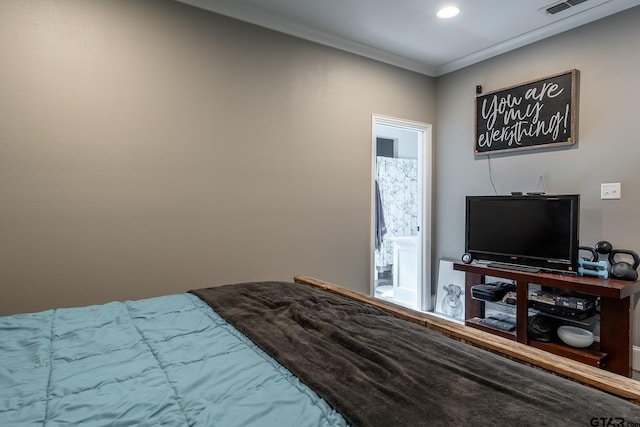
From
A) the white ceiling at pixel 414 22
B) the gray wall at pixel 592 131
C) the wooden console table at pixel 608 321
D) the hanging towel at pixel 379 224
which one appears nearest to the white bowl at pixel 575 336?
the wooden console table at pixel 608 321

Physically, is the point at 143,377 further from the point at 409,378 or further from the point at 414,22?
the point at 414,22

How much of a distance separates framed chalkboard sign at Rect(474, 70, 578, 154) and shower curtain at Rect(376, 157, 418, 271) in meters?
1.96

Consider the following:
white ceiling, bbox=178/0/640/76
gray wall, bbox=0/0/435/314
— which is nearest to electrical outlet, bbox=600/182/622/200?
white ceiling, bbox=178/0/640/76

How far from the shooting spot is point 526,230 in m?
2.98

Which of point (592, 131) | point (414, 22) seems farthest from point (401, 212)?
point (414, 22)

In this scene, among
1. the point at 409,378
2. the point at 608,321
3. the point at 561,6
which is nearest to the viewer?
the point at 409,378

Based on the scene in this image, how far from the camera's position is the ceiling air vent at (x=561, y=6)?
2.67 m

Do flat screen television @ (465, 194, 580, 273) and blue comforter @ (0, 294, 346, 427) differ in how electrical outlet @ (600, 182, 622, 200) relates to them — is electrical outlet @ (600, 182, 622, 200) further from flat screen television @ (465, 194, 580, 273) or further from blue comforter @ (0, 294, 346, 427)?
blue comforter @ (0, 294, 346, 427)

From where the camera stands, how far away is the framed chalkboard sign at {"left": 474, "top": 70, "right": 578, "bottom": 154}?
2.98 metres

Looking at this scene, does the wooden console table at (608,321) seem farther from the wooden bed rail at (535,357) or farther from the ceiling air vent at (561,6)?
the ceiling air vent at (561,6)

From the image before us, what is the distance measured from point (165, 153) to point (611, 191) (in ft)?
11.1

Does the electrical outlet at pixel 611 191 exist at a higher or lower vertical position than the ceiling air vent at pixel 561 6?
lower

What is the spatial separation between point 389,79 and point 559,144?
170cm

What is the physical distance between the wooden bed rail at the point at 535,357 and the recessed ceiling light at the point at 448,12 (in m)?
2.39
